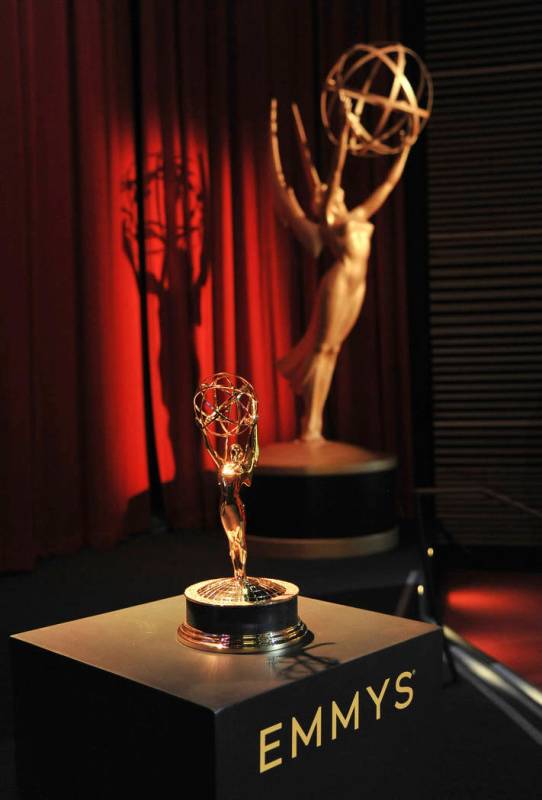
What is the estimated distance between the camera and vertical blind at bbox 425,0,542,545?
5.06 meters

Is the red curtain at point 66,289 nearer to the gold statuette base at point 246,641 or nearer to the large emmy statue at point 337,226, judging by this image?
the large emmy statue at point 337,226

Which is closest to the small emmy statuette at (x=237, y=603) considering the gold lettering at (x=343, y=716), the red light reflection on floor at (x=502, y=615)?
the gold lettering at (x=343, y=716)

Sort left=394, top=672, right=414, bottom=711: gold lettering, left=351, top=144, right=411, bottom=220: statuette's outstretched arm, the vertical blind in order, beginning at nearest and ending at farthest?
left=394, top=672, right=414, bottom=711: gold lettering < left=351, top=144, right=411, bottom=220: statuette's outstretched arm < the vertical blind

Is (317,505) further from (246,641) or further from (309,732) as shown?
(309,732)

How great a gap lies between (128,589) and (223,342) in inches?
74.8

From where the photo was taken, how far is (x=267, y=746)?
1465mm

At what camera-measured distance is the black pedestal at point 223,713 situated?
4.70 feet

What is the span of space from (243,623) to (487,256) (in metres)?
3.86

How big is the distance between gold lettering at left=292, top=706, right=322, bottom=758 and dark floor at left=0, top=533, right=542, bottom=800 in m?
0.26

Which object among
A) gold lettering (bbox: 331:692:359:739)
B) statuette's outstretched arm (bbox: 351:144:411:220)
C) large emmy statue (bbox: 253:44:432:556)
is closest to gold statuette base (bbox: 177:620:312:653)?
gold lettering (bbox: 331:692:359:739)

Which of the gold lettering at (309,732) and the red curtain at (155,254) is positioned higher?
the red curtain at (155,254)

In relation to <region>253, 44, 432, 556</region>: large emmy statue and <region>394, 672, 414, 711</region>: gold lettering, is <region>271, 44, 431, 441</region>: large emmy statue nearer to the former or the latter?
<region>253, 44, 432, 556</region>: large emmy statue

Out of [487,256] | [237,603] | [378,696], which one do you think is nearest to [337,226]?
[487,256]

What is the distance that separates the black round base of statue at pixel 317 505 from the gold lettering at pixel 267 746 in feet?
9.37
